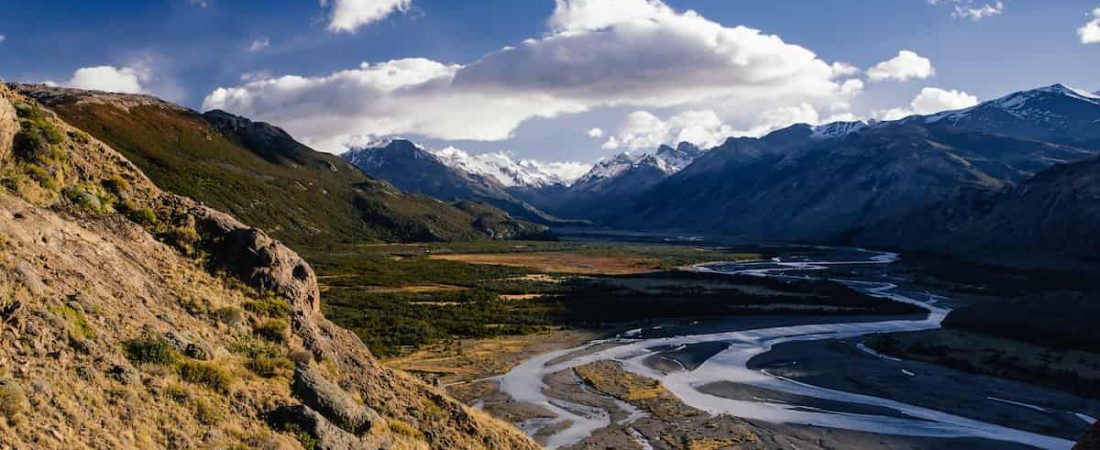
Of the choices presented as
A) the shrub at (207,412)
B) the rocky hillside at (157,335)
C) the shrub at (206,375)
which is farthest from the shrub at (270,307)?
the shrub at (207,412)

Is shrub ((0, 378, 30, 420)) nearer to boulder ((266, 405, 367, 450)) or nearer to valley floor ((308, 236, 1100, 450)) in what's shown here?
boulder ((266, 405, 367, 450))

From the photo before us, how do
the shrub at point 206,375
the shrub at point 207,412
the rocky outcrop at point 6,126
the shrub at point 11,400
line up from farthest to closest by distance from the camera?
the rocky outcrop at point 6,126, the shrub at point 206,375, the shrub at point 207,412, the shrub at point 11,400

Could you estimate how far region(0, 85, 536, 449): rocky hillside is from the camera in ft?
50.0

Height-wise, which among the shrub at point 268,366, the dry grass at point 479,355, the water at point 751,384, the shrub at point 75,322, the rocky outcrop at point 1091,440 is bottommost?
the water at point 751,384

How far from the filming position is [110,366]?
16406 mm

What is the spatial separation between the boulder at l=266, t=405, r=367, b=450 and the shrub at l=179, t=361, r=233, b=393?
54.9 inches

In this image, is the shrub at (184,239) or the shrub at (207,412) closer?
the shrub at (207,412)

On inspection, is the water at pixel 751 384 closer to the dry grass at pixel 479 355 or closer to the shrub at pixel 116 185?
the dry grass at pixel 479 355

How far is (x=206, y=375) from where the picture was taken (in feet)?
59.9

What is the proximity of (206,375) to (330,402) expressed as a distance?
3409 millimetres

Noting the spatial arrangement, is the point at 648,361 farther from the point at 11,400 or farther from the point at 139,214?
the point at 11,400

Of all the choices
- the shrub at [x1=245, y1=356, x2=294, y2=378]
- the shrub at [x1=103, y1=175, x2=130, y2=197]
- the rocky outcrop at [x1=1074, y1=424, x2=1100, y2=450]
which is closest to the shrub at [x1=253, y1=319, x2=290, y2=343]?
the shrub at [x1=245, y1=356, x2=294, y2=378]

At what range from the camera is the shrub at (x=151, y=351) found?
1755cm

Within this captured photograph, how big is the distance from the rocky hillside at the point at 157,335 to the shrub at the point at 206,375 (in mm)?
34
